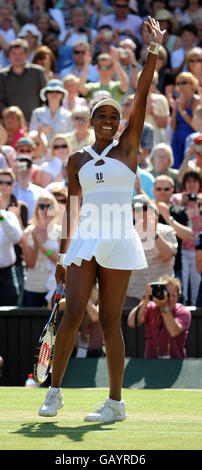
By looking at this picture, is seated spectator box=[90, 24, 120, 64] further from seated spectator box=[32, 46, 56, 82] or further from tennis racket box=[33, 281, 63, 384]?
tennis racket box=[33, 281, 63, 384]

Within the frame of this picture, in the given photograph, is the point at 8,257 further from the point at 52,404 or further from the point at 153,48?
the point at 153,48

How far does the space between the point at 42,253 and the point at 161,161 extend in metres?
2.32

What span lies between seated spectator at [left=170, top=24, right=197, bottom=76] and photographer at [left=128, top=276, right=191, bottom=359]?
268 inches

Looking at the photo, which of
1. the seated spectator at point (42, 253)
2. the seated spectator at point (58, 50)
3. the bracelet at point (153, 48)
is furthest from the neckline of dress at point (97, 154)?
the seated spectator at point (58, 50)

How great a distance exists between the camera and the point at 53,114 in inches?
541

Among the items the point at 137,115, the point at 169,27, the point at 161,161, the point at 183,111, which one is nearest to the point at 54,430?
the point at 137,115

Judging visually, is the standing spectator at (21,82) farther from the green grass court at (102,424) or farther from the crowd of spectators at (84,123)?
the green grass court at (102,424)

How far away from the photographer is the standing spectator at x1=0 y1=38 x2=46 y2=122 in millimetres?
14266

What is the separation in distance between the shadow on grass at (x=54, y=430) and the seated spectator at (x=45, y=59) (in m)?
9.70

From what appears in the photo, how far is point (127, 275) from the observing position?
19.6ft

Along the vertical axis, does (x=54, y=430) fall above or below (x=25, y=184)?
below

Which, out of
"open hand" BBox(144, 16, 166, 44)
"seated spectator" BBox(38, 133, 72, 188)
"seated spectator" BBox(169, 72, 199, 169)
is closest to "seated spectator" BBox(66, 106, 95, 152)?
"seated spectator" BBox(38, 133, 72, 188)

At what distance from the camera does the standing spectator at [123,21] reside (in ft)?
→ 53.8

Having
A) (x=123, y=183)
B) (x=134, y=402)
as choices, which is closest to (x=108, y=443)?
(x=123, y=183)
